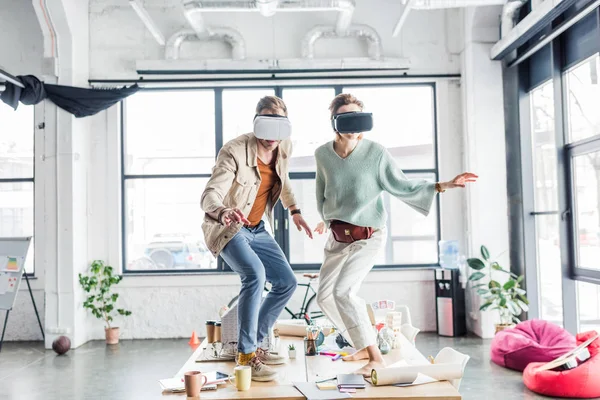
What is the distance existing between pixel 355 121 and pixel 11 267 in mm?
4321

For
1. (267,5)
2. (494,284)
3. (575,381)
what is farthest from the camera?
(494,284)

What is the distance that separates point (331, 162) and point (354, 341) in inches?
41.0

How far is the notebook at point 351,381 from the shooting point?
9.36 feet

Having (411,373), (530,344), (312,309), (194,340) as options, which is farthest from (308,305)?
(411,373)

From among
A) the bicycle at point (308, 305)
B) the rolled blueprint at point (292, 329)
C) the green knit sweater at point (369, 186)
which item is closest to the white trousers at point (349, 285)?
the green knit sweater at point (369, 186)

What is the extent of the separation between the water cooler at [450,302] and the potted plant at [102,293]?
329 cm

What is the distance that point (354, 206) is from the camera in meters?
3.47

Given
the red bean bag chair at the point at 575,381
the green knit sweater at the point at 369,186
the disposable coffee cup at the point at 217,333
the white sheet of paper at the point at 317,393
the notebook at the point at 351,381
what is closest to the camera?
the white sheet of paper at the point at 317,393

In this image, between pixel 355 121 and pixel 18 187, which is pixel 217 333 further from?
pixel 18 187

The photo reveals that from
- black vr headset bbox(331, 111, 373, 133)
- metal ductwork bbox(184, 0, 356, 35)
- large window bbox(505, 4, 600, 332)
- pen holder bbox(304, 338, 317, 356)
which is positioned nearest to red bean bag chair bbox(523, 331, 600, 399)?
large window bbox(505, 4, 600, 332)

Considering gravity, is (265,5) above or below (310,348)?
above

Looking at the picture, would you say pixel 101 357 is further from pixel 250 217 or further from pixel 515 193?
pixel 515 193

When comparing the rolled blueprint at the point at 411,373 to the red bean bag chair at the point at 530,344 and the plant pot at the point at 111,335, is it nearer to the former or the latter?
the red bean bag chair at the point at 530,344

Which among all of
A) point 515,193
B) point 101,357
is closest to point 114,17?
point 101,357
